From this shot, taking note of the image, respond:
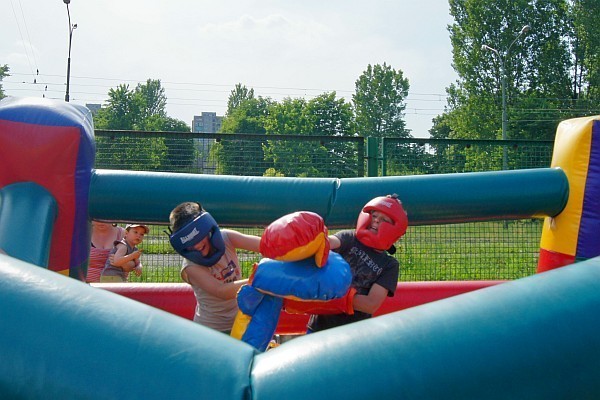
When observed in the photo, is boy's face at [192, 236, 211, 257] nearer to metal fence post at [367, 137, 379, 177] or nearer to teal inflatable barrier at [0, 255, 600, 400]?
teal inflatable barrier at [0, 255, 600, 400]

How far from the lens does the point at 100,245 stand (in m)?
5.09

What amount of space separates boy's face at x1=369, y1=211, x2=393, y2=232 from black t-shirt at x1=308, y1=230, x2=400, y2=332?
6.2 inches

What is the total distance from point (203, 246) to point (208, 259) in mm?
60

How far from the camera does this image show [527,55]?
28.1 meters

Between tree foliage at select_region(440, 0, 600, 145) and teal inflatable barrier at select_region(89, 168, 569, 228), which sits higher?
tree foliage at select_region(440, 0, 600, 145)

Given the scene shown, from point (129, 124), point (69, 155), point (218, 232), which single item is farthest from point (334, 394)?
point (129, 124)

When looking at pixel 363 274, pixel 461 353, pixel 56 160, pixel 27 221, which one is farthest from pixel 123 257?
pixel 461 353

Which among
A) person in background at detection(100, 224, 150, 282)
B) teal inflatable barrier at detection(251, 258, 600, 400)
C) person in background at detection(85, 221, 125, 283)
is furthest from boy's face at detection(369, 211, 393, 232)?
person in background at detection(85, 221, 125, 283)

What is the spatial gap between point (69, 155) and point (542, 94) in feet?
90.8

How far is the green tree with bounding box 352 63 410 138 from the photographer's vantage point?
4844cm

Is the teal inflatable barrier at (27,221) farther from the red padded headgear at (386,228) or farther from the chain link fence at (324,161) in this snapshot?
the chain link fence at (324,161)

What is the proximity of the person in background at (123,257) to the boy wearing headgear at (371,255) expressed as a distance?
7.85 ft

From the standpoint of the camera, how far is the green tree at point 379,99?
4844cm

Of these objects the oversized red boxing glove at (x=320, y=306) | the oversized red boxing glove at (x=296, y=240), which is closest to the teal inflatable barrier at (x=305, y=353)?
the oversized red boxing glove at (x=296, y=240)
